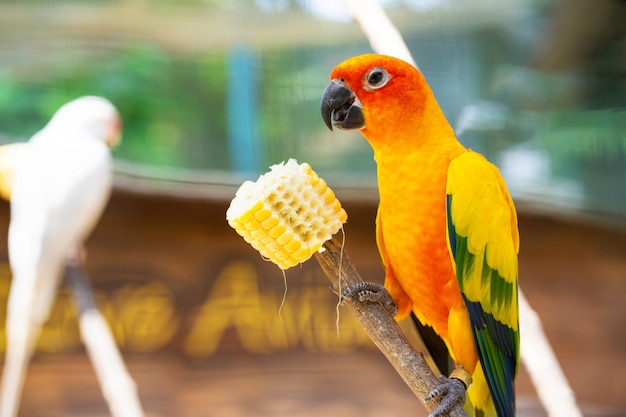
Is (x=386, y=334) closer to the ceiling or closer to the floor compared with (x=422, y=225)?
closer to the floor

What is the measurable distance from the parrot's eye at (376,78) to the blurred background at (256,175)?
108cm

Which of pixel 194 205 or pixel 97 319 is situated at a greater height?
pixel 194 205

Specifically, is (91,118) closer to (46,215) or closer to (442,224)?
(46,215)

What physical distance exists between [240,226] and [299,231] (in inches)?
2.0

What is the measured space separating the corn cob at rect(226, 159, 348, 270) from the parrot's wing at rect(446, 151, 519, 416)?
0.12 meters

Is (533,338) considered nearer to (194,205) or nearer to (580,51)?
(194,205)

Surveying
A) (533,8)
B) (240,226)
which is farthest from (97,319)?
(533,8)

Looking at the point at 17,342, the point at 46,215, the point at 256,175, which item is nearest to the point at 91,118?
the point at 46,215

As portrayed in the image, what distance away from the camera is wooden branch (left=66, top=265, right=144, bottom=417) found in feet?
5.43

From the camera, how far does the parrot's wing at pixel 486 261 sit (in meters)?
0.63

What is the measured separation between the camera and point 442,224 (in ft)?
2.13

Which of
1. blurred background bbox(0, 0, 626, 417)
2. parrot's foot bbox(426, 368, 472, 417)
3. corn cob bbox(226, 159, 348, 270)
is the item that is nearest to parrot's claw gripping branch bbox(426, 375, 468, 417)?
parrot's foot bbox(426, 368, 472, 417)

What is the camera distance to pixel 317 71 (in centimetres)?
176

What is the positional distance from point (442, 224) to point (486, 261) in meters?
0.05
